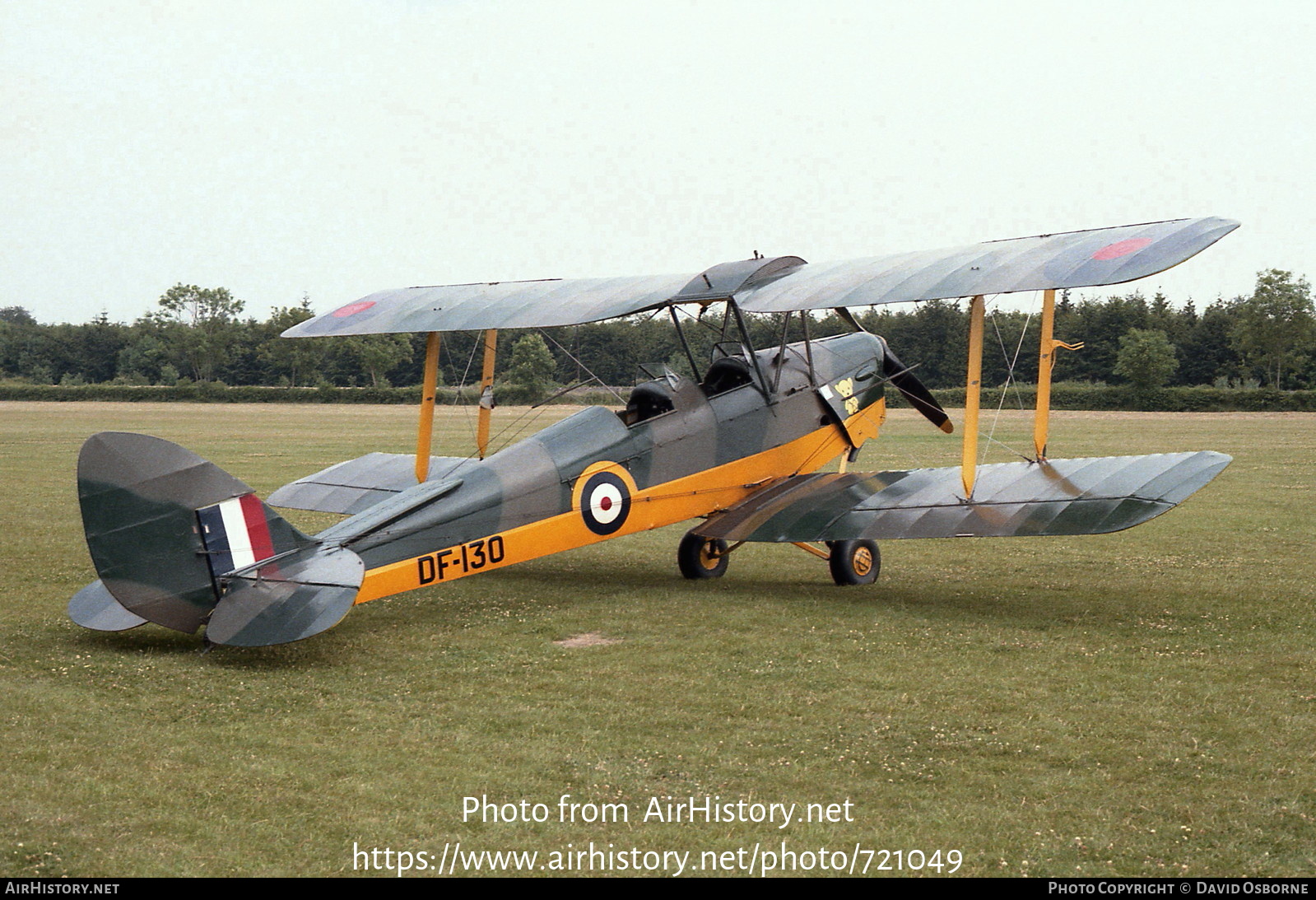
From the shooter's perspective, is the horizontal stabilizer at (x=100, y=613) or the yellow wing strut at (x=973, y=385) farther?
the yellow wing strut at (x=973, y=385)

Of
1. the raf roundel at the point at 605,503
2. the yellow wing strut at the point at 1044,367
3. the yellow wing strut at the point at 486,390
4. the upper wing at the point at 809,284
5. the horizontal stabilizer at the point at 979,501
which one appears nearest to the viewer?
the upper wing at the point at 809,284

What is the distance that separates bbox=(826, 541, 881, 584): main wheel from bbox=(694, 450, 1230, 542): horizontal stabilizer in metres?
0.55

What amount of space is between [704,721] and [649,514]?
149 inches

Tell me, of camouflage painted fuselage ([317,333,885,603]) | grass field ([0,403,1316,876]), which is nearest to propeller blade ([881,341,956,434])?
camouflage painted fuselage ([317,333,885,603])

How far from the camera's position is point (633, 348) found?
37.4 metres

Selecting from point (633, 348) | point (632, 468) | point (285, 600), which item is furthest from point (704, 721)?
point (633, 348)

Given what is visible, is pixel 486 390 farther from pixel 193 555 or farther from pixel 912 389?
pixel 912 389

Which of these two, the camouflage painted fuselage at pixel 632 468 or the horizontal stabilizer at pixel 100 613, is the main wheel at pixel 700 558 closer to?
the camouflage painted fuselage at pixel 632 468

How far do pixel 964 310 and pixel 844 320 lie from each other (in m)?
45.8

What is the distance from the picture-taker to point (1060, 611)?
9.10 meters

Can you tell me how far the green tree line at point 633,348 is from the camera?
4588 cm

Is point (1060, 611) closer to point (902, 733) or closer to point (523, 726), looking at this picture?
point (902, 733)

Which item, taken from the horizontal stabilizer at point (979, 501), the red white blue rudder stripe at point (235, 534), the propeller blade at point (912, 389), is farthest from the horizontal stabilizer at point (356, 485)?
the propeller blade at point (912, 389)

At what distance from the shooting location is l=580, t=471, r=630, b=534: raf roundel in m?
9.35
